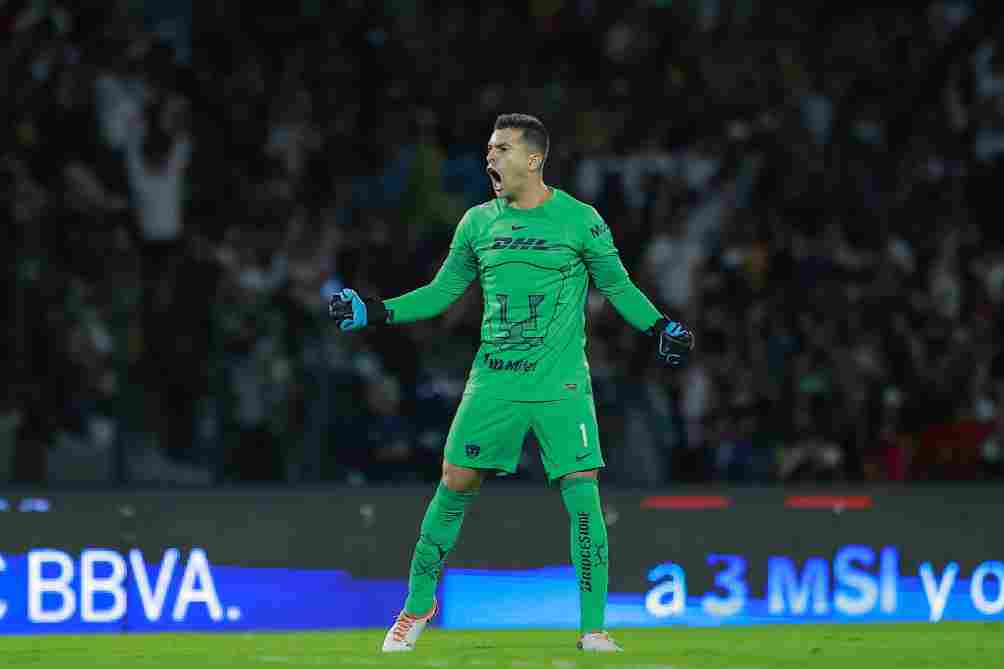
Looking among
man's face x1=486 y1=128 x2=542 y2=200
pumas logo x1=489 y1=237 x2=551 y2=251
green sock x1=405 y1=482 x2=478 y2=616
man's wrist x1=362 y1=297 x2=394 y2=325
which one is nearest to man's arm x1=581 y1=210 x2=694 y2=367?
pumas logo x1=489 y1=237 x2=551 y2=251

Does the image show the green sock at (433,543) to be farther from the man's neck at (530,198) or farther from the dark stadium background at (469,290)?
the dark stadium background at (469,290)

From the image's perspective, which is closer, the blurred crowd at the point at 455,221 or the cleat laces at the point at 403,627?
the cleat laces at the point at 403,627

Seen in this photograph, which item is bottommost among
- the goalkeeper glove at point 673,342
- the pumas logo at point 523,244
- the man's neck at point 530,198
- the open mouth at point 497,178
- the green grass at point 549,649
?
the green grass at point 549,649

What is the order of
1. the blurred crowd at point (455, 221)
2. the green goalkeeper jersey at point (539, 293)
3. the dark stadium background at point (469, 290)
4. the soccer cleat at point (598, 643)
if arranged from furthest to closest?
the blurred crowd at point (455, 221) → the dark stadium background at point (469, 290) → the green goalkeeper jersey at point (539, 293) → the soccer cleat at point (598, 643)

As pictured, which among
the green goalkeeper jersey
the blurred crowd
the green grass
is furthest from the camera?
the blurred crowd

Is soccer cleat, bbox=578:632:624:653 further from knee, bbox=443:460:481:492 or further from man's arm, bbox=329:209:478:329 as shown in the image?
man's arm, bbox=329:209:478:329

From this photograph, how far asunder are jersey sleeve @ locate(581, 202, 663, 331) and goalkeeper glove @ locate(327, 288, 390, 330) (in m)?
0.84

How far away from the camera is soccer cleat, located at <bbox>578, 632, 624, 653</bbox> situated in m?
7.38

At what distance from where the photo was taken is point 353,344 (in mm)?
12469

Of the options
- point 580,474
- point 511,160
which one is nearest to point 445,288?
point 511,160

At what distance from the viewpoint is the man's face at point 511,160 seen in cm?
754

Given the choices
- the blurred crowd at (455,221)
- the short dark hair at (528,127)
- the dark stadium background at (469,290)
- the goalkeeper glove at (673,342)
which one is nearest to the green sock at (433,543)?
the goalkeeper glove at (673,342)

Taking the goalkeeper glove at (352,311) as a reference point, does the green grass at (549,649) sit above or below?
below

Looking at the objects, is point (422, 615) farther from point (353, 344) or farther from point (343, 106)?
point (343, 106)
